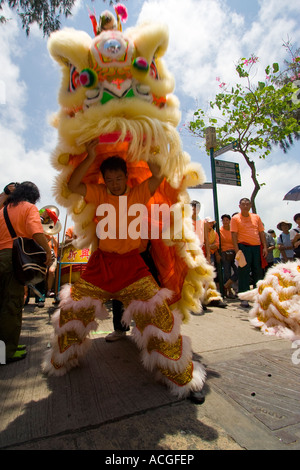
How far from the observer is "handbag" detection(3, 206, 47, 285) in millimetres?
2465

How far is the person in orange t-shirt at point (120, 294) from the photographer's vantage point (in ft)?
6.34

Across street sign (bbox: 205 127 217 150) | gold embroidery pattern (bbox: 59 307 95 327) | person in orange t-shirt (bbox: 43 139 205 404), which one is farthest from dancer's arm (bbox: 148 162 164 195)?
street sign (bbox: 205 127 217 150)

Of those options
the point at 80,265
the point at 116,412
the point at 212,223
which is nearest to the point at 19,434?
the point at 116,412

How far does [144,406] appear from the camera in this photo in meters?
1.71

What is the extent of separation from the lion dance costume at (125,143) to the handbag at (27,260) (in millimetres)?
423

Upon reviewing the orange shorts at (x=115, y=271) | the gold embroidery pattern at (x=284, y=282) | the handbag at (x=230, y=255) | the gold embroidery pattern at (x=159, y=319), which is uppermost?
the handbag at (x=230, y=255)

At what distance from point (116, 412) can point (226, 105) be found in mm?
10625

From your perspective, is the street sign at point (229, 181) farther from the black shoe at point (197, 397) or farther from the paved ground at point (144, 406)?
the black shoe at point (197, 397)

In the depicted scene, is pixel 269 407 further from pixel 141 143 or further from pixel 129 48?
pixel 129 48

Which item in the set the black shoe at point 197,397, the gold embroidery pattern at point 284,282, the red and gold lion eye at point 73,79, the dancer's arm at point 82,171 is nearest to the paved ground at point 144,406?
the black shoe at point 197,397

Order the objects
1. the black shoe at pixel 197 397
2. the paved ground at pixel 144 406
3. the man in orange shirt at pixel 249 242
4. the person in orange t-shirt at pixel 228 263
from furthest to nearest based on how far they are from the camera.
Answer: the person in orange t-shirt at pixel 228 263, the man in orange shirt at pixel 249 242, the black shoe at pixel 197 397, the paved ground at pixel 144 406

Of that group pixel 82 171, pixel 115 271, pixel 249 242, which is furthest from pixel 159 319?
pixel 249 242

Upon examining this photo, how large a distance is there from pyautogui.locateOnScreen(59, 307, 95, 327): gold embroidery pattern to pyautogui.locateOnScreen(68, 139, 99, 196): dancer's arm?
86 cm

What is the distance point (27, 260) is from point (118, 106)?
4.89 ft
